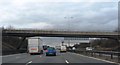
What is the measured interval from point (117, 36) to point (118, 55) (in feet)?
215

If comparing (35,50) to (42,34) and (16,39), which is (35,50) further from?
(16,39)

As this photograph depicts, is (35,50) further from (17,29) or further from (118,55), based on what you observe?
(17,29)

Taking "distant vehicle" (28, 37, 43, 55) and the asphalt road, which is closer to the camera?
the asphalt road

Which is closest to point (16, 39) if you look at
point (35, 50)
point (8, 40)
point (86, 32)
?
point (8, 40)

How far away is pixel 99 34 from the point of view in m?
91.4

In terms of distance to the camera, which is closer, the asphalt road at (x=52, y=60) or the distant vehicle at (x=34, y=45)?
the asphalt road at (x=52, y=60)

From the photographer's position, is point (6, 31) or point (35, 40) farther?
point (6, 31)

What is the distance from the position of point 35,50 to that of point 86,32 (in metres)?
39.4

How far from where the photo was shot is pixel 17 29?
89.3 metres

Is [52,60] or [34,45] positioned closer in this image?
[52,60]

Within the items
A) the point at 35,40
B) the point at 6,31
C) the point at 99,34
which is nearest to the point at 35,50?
the point at 35,40

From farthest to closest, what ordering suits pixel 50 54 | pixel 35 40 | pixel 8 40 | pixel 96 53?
pixel 8 40 → pixel 35 40 → pixel 50 54 → pixel 96 53

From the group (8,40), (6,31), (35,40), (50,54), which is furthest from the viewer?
(8,40)

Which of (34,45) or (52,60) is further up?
(34,45)
